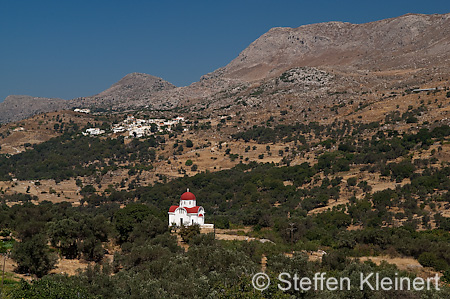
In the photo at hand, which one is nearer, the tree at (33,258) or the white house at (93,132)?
the tree at (33,258)

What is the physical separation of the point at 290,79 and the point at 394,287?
167982mm

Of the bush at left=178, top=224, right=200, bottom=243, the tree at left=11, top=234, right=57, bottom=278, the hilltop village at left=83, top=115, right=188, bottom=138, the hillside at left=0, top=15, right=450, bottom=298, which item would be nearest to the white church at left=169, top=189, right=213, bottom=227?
the hillside at left=0, top=15, right=450, bottom=298

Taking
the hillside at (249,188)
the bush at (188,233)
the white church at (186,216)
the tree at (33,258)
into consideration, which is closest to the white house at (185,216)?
the white church at (186,216)

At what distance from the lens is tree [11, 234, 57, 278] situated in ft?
103

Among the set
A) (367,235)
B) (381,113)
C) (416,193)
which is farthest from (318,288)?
(381,113)

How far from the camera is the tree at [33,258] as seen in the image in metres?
31.5

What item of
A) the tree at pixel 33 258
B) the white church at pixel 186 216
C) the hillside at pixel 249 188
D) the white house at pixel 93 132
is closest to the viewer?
the hillside at pixel 249 188

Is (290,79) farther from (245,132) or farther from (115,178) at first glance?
(115,178)

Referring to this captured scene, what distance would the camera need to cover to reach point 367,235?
44625mm

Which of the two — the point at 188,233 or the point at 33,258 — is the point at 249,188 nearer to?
the point at 188,233

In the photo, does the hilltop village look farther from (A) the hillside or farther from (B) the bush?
(B) the bush

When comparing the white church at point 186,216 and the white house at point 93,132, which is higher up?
the white house at point 93,132

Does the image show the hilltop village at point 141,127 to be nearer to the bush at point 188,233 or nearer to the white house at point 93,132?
the white house at point 93,132

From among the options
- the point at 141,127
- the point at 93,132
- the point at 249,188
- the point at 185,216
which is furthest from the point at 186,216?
the point at 93,132
